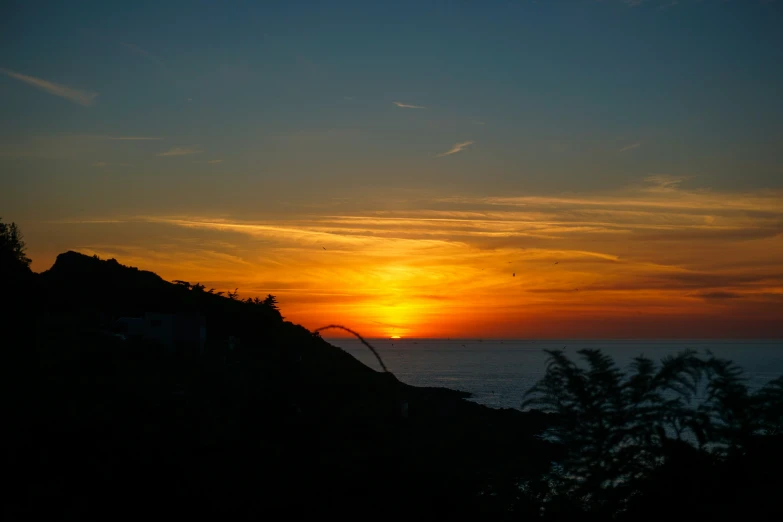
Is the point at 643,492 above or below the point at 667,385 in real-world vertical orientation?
below

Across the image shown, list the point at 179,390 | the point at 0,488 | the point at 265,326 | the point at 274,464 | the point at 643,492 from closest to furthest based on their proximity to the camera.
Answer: the point at 643,492, the point at 0,488, the point at 274,464, the point at 179,390, the point at 265,326

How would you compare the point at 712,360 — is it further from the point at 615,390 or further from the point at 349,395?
the point at 349,395

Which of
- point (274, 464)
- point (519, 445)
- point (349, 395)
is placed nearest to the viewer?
point (274, 464)

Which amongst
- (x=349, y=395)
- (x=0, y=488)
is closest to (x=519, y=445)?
(x=349, y=395)

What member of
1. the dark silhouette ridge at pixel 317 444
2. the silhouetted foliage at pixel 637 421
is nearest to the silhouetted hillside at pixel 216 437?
the dark silhouette ridge at pixel 317 444

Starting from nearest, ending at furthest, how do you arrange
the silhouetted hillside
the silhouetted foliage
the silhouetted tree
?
the silhouetted foliage
the silhouetted hillside
the silhouetted tree

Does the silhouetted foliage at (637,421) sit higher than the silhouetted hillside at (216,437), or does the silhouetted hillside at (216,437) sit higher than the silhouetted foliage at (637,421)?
the silhouetted foliage at (637,421)

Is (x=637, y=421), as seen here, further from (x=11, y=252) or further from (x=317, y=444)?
(x=11, y=252)

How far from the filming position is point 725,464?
9.05 meters

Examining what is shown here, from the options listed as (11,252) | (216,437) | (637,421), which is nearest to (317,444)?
(216,437)

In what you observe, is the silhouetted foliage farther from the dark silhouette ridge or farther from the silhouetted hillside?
the silhouetted hillside

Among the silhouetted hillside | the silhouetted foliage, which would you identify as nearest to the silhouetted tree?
the silhouetted hillside

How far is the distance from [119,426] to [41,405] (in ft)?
13.6

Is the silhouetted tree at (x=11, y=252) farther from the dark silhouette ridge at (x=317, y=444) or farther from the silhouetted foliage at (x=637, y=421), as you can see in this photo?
the silhouetted foliage at (x=637, y=421)
